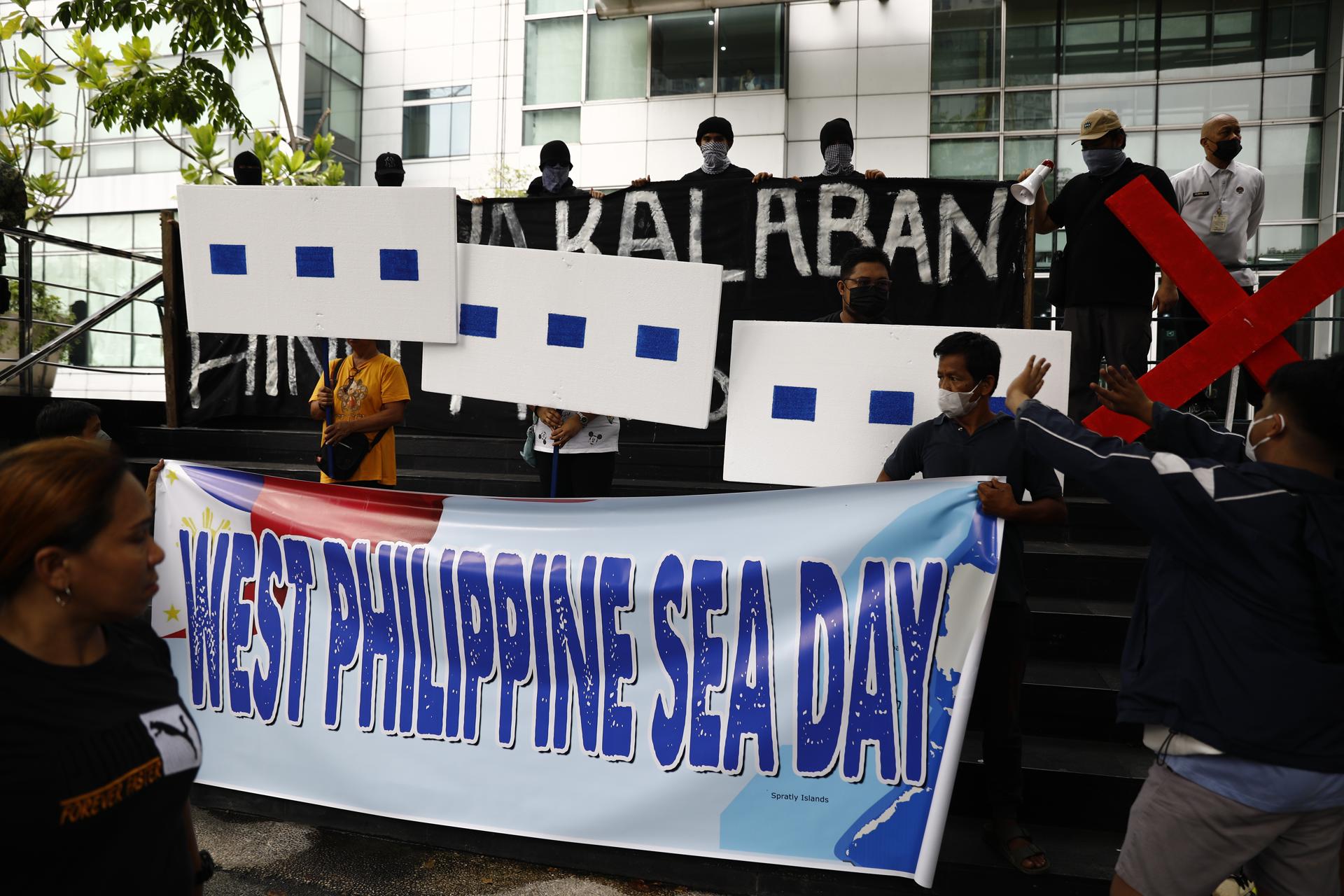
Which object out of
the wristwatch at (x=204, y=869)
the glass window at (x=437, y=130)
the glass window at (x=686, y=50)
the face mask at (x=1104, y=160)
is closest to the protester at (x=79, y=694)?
the wristwatch at (x=204, y=869)

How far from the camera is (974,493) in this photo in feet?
10.6

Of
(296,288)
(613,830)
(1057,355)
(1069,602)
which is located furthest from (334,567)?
(1069,602)

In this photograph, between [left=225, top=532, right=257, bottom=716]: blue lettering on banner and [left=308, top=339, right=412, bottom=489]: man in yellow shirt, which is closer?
[left=225, top=532, right=257, bottom=716]: blue lettering on banner

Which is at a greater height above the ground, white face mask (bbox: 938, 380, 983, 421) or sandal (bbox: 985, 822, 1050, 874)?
white face mask (bbox: 938, 380, 983, 421)

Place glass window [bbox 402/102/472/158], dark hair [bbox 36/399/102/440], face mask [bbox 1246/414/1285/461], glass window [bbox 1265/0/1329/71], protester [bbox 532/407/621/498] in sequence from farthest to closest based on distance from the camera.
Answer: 1. glass window [bbox 402/102/472/158]
2. glass window [bbox 1265/0/1329/71]
3. protester [bbox 532/407/621/498]
4. dark hair [bbox 36/399/102/440]
5. face mask [bbox 1246/414/1285/461]

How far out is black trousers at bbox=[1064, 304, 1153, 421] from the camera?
5.41 metres

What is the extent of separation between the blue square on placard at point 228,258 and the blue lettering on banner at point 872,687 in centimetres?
262

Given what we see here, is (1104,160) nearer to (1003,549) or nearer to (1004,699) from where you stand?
(1003,549)

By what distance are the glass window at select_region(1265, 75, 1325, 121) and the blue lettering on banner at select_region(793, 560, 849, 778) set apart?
16.1 metres

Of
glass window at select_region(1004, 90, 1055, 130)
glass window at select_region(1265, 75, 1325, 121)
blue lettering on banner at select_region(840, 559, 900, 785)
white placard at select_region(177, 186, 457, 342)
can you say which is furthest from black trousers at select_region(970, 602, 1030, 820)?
→ glass window at select_region(1265, 75, 1325, 121)

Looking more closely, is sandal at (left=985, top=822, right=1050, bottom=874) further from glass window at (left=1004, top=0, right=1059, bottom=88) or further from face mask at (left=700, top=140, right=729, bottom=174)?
glass window at (left=1004, top=0, right=1059, bottom=88)

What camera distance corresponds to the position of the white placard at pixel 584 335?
3.62 m

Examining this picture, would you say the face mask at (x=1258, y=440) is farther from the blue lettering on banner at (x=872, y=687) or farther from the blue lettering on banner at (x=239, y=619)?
the blue lettering on banner at (x=239, y=619)

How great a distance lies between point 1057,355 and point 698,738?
6.04 feet
